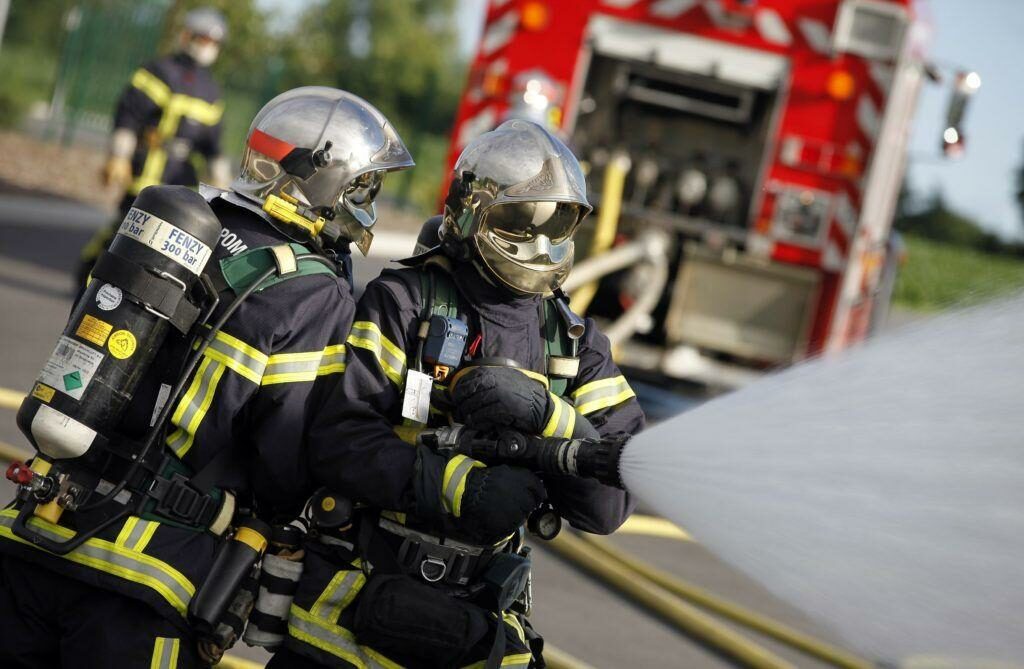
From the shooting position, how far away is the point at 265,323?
300 cm

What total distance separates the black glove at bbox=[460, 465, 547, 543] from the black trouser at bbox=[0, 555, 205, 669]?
0.69m

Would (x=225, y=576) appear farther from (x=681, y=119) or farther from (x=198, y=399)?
(x=681, y=119)

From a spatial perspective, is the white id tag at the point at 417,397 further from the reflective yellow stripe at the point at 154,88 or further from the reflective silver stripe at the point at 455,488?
the reflective yellow stripe at the point at 154,88

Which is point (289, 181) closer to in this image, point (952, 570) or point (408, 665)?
point (408, 665)

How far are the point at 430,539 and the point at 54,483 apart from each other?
0.84m

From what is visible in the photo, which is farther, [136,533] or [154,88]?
[154,88]

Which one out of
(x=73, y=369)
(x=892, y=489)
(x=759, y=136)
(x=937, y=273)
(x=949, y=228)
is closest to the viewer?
(x=892, y=489)

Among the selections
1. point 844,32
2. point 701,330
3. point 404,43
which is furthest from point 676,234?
point 404,43

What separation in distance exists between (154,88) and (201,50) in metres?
0.41

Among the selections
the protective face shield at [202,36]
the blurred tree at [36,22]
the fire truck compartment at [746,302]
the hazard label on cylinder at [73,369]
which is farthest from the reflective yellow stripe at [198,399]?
the blurred tree at [36,22]

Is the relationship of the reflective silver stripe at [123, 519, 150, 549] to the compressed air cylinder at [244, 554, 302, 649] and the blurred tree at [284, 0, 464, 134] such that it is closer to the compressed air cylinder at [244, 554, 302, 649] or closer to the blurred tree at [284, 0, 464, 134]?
the compressed air cylinder at [244, 554, 302, 649]

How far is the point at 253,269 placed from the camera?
3.09 m

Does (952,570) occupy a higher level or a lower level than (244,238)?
lower

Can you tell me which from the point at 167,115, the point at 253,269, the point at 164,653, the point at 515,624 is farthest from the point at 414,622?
the point at 167,115
